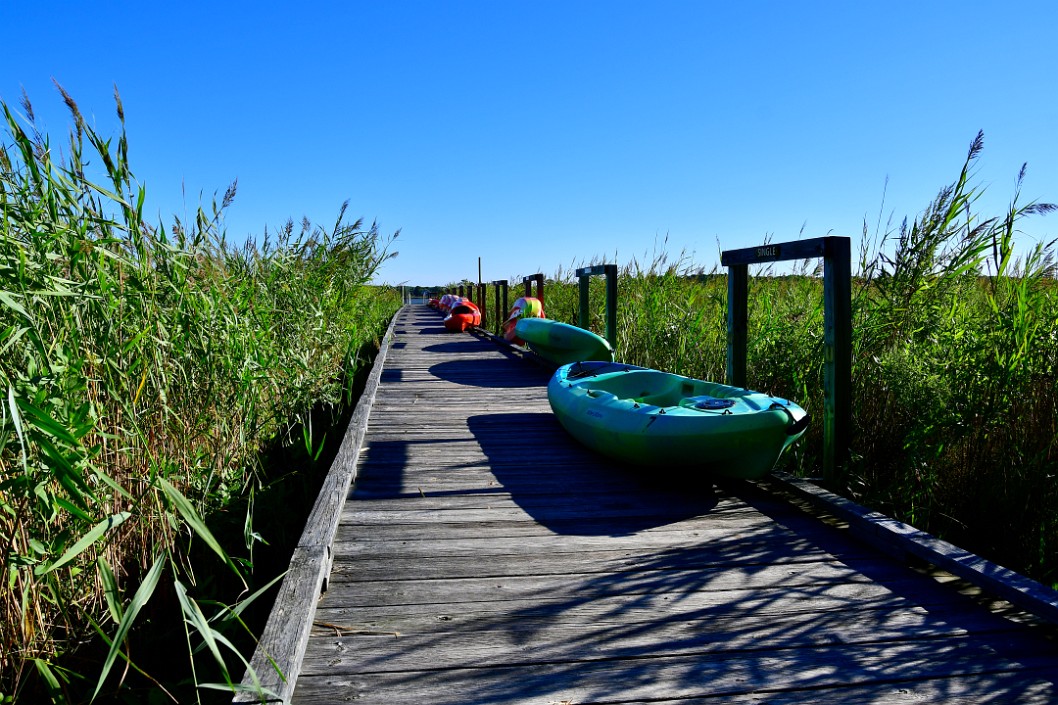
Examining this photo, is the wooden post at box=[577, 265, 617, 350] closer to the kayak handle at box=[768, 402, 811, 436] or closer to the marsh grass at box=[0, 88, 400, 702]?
the kayak handle at box=[768, 402, 811, 436]

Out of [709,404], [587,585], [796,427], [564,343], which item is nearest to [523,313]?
[564,343]

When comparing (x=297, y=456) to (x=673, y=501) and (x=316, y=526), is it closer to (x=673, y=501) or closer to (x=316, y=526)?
(x=316, y=526)

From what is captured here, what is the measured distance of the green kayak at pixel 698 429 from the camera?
3.03 metres

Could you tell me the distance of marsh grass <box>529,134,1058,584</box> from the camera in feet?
9.64

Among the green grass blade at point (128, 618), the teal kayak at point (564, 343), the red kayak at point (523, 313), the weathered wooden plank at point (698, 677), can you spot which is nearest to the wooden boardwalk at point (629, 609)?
the weathered wooden plank at point (698, 677)

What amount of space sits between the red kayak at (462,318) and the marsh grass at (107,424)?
1083 cm

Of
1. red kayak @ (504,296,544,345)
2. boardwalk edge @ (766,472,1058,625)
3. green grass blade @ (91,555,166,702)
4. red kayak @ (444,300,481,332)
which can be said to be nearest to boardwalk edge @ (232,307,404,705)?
green grass blade @ (91,555,166,702)

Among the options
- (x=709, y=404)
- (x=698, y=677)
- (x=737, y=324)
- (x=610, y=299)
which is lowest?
(x=698, y=677)

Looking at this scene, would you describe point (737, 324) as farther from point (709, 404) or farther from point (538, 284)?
point (538, 284)

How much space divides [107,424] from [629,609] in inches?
74.5

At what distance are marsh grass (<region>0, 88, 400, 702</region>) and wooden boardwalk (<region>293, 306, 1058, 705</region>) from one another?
47 centimetres

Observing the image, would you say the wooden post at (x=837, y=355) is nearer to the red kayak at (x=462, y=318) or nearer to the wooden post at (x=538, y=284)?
the wooden post at (x=538, y=284)

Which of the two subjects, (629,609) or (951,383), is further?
(951,383)

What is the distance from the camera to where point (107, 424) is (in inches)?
90.2
